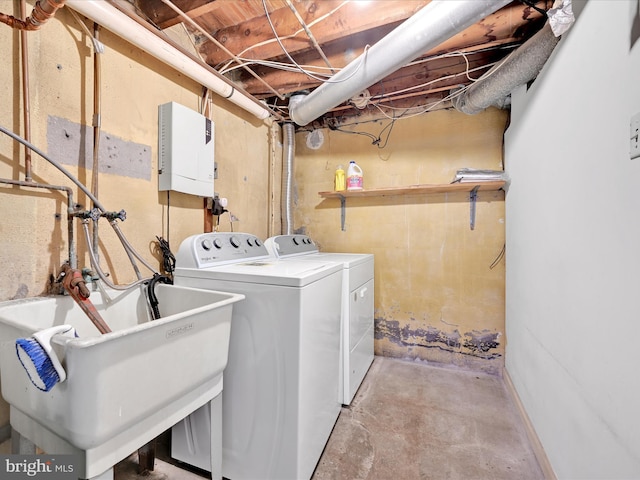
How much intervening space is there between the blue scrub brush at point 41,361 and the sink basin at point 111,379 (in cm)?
2

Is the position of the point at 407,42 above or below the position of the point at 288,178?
above

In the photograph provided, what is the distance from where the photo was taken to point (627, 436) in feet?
2.48

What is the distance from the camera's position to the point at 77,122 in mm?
1215

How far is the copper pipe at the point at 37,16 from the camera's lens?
928 mm

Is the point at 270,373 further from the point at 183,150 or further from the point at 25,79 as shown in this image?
the point at 25,79

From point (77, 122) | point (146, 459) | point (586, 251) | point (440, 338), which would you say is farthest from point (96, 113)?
point (440, 338)

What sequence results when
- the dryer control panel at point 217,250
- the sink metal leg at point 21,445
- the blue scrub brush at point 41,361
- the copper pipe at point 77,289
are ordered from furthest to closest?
the dryer control panel at point 217,250 → the copper pipe at point 77,289 → the sink metal leg at point 21,445 → the blue scrub brush at point 41,361

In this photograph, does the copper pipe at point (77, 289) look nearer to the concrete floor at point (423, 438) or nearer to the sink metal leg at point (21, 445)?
the sink metal leg at point (21, 445)

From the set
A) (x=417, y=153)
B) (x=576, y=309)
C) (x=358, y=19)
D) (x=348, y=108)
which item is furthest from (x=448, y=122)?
(x=576, y=309)

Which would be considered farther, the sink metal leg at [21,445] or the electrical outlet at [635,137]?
the sink metal leg at [21,445]

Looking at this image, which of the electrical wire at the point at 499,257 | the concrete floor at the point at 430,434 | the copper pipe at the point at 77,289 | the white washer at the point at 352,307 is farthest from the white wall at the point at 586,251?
the copper pipe at the point at 77,289

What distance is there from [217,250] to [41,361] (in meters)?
0.90

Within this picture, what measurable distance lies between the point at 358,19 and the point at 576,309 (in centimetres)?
169

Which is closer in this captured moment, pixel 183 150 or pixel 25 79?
pixel 25 79
